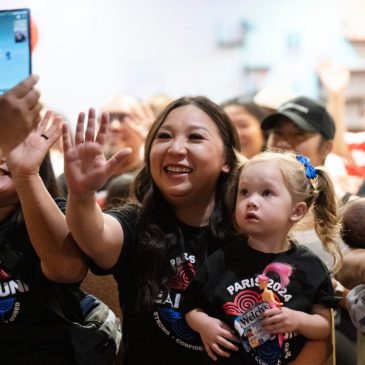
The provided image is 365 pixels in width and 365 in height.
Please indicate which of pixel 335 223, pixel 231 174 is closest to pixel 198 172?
pixel 231 174

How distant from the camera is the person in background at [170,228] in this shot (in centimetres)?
142

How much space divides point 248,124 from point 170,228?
1.28 m

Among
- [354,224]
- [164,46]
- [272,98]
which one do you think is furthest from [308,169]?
[164,46]

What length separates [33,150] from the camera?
1353mm

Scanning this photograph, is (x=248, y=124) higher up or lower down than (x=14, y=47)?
lower down

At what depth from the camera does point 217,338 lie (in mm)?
1297

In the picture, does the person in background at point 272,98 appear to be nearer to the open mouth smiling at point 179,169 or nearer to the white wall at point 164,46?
the open mouth smiling at point 179,169

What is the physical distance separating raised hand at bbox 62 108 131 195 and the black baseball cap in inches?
48.4

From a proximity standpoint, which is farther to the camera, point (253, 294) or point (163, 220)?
point (163, 220)

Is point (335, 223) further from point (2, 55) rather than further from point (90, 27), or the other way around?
point (90, 27)

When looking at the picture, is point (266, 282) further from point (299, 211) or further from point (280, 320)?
point (299, 211)

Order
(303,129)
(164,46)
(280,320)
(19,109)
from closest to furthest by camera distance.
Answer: (19,109)
(280,320)
(303,129)
(164,46)

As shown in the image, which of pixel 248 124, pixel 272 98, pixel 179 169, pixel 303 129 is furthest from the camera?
pixel 272 98

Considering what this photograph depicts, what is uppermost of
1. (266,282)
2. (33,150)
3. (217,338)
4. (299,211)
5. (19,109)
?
(19,109)
